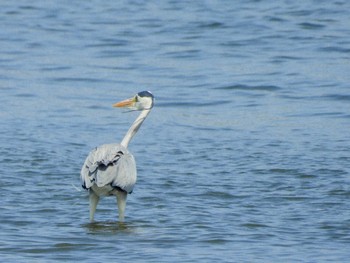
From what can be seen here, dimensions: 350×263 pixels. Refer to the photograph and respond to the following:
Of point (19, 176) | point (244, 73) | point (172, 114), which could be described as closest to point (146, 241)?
point (19, 176)

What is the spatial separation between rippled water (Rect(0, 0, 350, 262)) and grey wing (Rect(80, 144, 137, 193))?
336mm

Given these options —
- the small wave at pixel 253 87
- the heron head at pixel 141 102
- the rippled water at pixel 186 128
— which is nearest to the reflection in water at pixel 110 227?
the rippled water at pixel 186 128

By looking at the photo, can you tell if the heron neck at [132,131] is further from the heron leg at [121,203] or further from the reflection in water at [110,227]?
the reflection in water at [110,227]

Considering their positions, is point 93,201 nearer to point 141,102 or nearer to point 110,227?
point 110,227

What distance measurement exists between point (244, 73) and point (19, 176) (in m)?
6.92

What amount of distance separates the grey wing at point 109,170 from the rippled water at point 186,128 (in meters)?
0.34

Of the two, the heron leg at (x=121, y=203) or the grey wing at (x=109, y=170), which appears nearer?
the grey wing at (x=109, y=170)

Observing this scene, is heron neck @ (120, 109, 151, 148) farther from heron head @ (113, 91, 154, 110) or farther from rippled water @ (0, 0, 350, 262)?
rippled water @ (0, 0, 350, 262)

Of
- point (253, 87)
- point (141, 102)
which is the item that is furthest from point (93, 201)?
point (253, 87)

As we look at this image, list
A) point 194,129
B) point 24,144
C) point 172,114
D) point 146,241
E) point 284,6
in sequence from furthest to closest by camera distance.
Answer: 1. point 284,6
2. point 172,114
3. point 194,129
4. point 24,144
5. point 146,241

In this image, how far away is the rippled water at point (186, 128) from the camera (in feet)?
→ 27.8

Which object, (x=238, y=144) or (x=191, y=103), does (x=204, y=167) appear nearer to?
(x=238, y=144)

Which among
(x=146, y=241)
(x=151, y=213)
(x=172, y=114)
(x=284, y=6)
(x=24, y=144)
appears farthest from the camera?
(x=284, y=6)

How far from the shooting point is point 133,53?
61.8 ft
